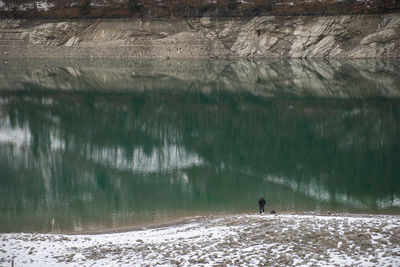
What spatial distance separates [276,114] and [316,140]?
10.6m

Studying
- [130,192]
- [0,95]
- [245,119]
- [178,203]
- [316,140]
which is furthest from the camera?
[0,95]

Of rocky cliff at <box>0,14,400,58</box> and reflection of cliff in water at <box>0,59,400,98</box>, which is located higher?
rocky cliff at <box>0,14,400,58</box>

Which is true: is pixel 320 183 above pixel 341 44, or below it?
below

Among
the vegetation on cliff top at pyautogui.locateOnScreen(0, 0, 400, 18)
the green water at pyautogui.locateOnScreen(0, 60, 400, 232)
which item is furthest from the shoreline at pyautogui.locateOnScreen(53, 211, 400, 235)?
the vegetation on cliff top at pyautogui.locateOnScreen(0, 0, 400, 18)

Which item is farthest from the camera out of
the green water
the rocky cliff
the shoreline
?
the rocky cliff

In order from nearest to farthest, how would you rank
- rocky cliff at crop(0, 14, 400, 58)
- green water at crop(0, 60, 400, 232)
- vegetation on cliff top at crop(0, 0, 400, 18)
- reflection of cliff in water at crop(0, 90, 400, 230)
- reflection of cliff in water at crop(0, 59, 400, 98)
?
1. green water at crop(0, 60, 400, 232)
2. reflection of cliff in water at crop(0, 90, 400, 230)
3. reflection of cliff in water at crop(0, 59, 400, 98)
4. rocky cliff at crop(0, 14, 400, 58)
5. vegetation on cliff top at crop(0, 0, 400, 18)

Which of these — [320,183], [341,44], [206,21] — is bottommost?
[320,183]

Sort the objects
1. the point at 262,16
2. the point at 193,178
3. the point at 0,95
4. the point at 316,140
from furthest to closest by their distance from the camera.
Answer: the point at 262,16 < the point at 0,95 < the point at 316,140 < the point at 193,178

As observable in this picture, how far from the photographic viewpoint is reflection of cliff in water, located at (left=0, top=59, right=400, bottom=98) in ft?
187

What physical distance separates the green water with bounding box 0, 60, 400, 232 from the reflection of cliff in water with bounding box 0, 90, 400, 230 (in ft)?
0.31

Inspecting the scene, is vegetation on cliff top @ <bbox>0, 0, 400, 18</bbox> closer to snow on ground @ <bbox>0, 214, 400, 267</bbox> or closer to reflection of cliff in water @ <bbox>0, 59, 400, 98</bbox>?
reflection of cliff in water @ <bbox>0, 59, 400, 98</bbox>

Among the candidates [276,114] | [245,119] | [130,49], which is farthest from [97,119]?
[130,49]

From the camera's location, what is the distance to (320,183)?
25.7 metres

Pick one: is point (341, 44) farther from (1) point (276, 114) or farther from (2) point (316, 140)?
(2) point (316, 140)
